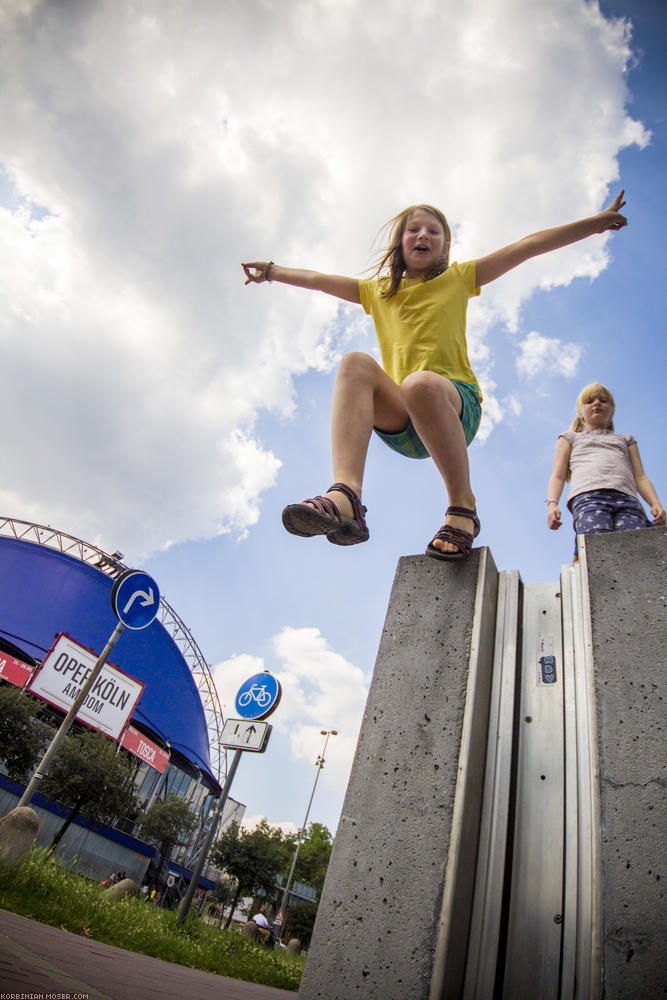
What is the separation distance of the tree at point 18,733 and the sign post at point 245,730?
15449mm

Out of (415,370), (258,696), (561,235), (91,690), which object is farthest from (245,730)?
(561,235)

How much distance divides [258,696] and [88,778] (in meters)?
17.8

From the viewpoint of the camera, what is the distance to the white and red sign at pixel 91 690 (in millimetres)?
7129

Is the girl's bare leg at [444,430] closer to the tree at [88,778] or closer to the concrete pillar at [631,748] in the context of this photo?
the concrete pillar at [631,748]

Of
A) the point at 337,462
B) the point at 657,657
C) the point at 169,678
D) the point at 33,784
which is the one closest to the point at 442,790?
the point at 657,657

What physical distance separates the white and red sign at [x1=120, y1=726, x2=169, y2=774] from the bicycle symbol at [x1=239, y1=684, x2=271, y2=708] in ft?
67.3

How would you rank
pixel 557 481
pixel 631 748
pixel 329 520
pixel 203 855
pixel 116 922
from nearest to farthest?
pixel 631 748, pixel 329 520, pixel 557 481, pixel 116 922, pixel 203 855

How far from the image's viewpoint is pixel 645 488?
3285 mm

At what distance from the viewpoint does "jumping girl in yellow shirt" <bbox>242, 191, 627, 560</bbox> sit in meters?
2.24

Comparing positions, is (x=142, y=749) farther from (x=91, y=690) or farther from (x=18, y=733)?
(x=91, y=690)

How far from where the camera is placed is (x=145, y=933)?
14.8 feet

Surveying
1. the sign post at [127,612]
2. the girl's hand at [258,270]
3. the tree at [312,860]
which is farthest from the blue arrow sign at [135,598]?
the tree at [312,860]

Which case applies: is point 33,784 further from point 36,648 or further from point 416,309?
point 36,648

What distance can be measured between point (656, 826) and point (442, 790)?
1.88 ft
